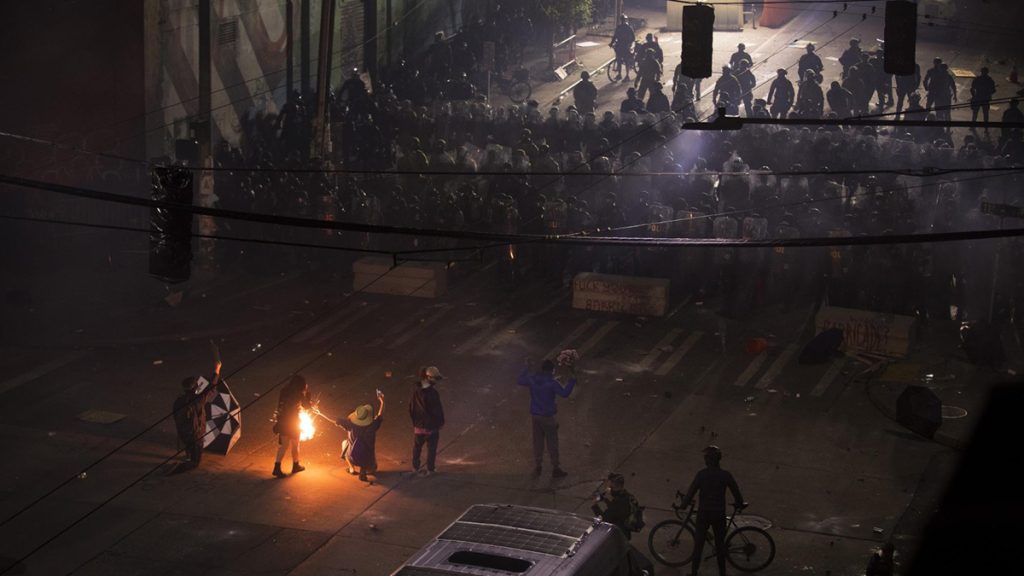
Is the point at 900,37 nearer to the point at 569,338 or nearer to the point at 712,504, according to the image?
the point at 569,338

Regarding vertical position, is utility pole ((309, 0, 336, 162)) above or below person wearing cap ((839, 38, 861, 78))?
below

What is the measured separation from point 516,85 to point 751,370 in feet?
70.7

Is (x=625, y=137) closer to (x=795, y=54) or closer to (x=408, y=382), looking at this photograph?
(x=408, y=382)

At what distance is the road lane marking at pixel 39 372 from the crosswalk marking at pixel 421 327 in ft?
15.2

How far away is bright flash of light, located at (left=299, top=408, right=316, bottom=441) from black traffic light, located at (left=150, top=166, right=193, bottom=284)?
3.96m

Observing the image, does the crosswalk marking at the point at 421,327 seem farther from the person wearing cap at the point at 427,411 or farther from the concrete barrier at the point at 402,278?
the person wearing cap at the point at 427,411

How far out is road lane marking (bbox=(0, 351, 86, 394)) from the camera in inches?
725

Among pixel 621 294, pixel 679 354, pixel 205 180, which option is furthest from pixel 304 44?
pixel 679 354

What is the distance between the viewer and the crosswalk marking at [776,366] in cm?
1817

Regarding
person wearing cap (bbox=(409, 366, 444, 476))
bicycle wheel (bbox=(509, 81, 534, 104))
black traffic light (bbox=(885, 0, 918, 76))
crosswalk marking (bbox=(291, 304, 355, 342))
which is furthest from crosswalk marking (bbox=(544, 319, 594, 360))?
bicycle wheel (bbox=(509, 81, 534, 104))

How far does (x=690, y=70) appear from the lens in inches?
619

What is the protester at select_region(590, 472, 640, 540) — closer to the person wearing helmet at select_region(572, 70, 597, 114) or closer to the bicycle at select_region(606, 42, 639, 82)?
the person wearing helmet at select_region(572, 70, 597, 114)

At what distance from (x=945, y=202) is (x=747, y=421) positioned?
8059 mm

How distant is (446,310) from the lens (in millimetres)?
21734
